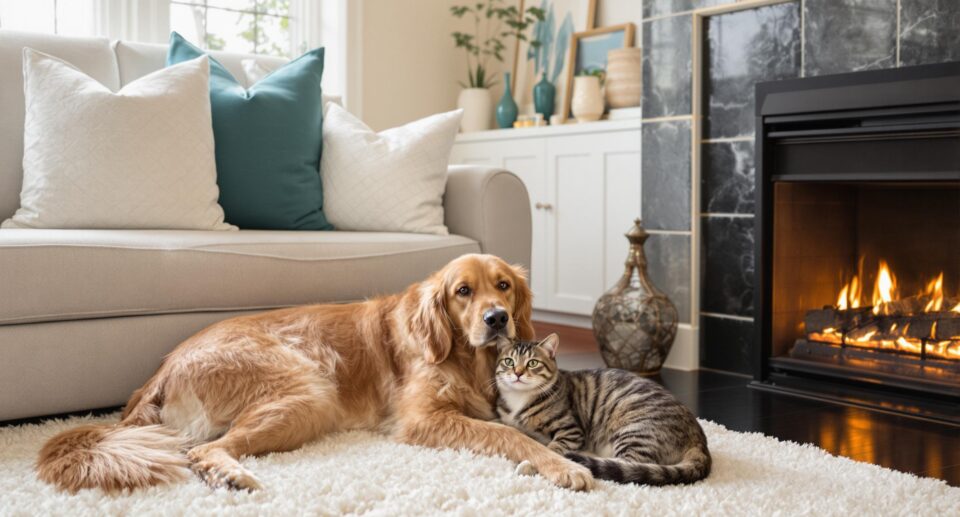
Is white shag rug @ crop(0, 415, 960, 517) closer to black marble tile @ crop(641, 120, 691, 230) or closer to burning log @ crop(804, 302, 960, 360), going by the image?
burning log @ crop(804, 302, 960, 360)

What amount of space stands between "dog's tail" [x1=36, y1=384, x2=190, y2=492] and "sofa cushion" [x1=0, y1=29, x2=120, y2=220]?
1.31m

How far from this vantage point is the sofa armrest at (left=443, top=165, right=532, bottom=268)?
3.10 m

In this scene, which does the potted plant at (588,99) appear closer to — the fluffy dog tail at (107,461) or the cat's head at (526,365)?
the cat's head at (526,365)

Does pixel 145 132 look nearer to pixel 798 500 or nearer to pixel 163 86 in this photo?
pixel 163 86

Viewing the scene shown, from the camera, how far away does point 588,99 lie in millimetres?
4500

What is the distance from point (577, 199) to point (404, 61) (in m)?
1.47

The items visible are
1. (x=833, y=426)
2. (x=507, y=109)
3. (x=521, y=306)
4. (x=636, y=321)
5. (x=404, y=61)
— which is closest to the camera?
(x=521, y=306)

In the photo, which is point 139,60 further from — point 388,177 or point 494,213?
point 494,213

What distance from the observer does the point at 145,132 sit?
2762 millimetres

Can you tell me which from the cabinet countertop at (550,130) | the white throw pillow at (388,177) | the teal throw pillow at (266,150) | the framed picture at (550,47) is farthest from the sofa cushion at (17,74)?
the framed picture at (550,47)

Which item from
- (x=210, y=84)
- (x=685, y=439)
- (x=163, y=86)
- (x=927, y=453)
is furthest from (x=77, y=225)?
(x=927, y=453)

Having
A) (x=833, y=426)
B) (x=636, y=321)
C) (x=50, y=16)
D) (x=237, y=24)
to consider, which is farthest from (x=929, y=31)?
(x=50, y=16)

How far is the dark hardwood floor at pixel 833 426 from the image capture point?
2256 millimetres

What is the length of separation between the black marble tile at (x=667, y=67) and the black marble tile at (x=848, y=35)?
522 millimetres
